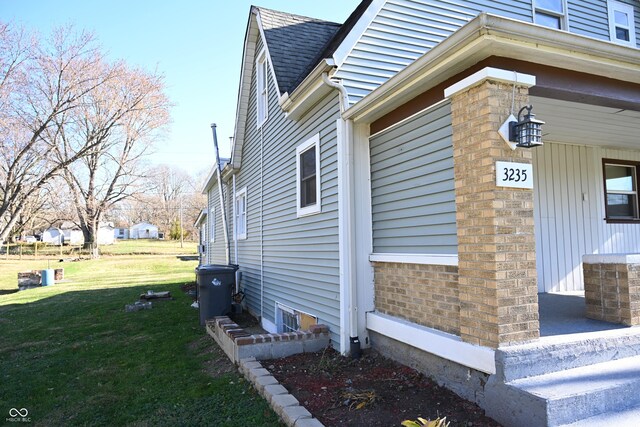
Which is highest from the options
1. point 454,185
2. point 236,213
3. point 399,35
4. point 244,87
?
point 244,87

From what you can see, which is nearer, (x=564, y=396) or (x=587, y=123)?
(x=564, y=396)

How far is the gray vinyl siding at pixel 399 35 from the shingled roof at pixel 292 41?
1.79 metres

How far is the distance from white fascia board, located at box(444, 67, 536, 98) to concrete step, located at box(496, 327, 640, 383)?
2088 mm

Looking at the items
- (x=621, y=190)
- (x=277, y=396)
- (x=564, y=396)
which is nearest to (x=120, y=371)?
(x=277, y=396)

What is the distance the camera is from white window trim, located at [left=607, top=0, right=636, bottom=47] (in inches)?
343

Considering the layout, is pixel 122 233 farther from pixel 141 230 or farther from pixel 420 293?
pixel 420 293

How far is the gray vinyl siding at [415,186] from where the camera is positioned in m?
4.09

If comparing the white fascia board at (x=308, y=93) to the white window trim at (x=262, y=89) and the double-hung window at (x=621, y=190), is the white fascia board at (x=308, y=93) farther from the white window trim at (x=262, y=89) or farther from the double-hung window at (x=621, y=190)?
the double-hung window at (x=621, y=190)

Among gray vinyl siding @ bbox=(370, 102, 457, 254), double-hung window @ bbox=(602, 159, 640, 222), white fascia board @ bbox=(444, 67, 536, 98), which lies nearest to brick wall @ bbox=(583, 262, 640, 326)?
gray vinyl siding @ bbox=(370, 102, 457, 254)

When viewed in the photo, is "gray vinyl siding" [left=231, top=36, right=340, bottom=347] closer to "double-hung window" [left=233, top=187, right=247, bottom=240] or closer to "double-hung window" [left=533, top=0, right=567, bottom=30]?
"double-hung window" [left=233, top=187, right=247, bottom=240]

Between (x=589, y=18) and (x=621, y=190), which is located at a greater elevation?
(x=589, y=18)

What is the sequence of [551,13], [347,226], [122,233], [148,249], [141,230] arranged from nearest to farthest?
[347,226]
[551,13]
[148,249]
[141,230]
[122,233]

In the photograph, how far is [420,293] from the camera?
444 cm

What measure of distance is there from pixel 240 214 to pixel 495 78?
9.08 m
